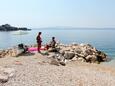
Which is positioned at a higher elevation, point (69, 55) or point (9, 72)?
point (9, 72)

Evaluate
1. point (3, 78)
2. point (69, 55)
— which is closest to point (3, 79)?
point (3, 78)

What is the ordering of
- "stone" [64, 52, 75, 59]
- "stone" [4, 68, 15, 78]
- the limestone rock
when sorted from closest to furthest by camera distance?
1. the limestone rock
2. "stone" [4, 68, 15, 78]
3. "stone" [64, 52, 75, 59]

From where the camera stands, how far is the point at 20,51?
30.1 metres

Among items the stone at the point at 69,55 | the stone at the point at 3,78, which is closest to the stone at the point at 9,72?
the stone at the point at 3,78

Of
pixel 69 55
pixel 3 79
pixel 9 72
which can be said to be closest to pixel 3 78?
pixel 3 79

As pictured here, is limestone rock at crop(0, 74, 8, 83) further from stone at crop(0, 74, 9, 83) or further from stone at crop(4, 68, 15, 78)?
stone at crop(4, 68, 15, 78)

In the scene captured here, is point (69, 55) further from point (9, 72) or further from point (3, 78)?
point (3, 78)

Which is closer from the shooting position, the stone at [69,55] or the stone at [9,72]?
the stone at [9,72]

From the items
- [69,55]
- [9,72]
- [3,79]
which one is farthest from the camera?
[69,55]

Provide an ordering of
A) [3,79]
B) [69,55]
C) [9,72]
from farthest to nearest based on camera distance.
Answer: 1. [69,55]
2. [9,72]
3. [3,79]

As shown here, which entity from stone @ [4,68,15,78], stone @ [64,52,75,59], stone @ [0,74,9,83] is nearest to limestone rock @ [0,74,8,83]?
stone @ [0,74,9,83]

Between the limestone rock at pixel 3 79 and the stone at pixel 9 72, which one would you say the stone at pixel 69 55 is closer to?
the stone at pixel 9 72

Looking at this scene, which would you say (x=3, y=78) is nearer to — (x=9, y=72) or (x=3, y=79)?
(x=3, y=79)

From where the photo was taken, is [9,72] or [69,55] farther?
[69,55]
